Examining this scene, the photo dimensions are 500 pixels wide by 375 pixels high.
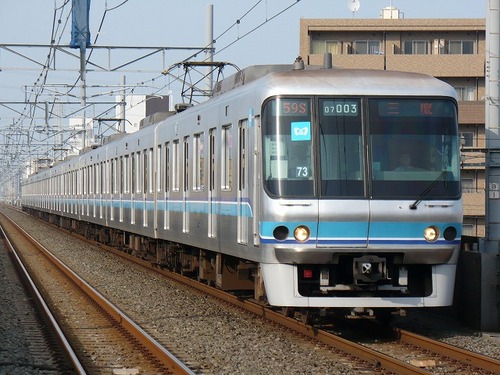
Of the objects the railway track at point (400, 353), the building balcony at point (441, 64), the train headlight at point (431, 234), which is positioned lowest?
the railway track at point (400, 353)

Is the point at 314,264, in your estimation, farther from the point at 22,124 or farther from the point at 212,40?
the point at 22,124

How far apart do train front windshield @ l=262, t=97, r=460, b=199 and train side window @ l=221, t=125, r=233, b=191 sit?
1.94m

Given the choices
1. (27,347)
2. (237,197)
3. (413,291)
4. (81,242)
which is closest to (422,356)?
(413,291)

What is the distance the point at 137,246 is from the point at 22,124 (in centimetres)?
3549

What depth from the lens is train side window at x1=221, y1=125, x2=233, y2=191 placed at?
12.1m

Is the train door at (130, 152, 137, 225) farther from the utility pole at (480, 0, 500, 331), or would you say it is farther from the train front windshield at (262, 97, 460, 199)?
the train front windshield at (262, 97, 460, 199)

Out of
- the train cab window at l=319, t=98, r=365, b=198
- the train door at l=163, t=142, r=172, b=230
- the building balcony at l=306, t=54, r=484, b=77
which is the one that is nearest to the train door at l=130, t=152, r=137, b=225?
the train door at l=163, t=142, r=172, b=230

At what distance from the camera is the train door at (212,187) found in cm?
1305

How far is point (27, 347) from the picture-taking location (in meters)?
10.6

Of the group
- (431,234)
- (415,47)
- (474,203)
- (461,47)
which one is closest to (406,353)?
(431,234)

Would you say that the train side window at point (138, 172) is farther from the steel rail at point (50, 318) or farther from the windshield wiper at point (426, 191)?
the windshield wiper at point (426, 191)

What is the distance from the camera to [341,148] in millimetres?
10031

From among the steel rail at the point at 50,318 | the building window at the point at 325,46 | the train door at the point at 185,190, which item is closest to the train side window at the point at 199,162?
the train door at the point at 185,190

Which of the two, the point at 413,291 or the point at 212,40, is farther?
the point at 212,40
